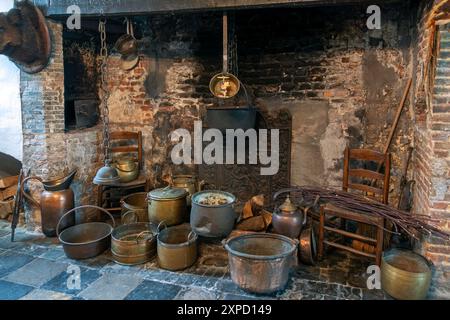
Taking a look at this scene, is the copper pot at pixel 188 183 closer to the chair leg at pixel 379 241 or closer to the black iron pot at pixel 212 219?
the black iron pot at pixel 212 219

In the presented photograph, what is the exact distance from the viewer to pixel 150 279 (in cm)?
312

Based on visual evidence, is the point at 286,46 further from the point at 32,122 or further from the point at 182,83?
the point at 32,122

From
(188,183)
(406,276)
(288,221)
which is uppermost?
(188,183)

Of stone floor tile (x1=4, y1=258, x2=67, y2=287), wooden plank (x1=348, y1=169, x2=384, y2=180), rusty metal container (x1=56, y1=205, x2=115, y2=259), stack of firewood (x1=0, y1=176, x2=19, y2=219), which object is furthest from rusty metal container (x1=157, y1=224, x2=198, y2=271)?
stack of firewood (x1=0, y1=176, x2=19, y2=219)

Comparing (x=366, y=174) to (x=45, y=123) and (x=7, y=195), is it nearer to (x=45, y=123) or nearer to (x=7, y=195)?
(x=45, y=123)

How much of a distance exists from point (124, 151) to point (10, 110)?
1.52m

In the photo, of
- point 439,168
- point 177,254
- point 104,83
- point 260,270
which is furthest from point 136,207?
point 439,168

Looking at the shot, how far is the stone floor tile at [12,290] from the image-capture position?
282 cm

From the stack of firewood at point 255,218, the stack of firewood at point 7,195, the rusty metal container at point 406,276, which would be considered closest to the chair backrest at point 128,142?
the stack of firewood at point 7,195

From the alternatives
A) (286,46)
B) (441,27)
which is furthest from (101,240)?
(441,27)

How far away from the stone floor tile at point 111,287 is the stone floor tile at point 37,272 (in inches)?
18.2

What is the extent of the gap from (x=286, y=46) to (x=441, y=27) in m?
1.74

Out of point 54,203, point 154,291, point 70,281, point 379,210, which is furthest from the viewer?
point 54,203

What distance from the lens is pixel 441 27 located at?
8.94 feet
